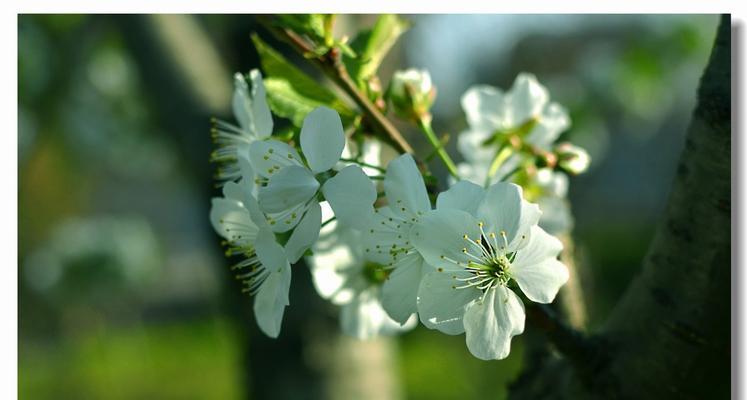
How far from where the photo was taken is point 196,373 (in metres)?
4.77

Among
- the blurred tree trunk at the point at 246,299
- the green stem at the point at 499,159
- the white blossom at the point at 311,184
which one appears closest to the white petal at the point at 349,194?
the white blossom at the point at 311,184

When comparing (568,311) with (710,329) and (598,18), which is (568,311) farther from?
(598,18)

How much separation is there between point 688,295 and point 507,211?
9.7 inches

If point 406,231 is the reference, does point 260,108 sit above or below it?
above

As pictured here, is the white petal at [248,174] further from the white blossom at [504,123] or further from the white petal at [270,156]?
the white blossom at [504,123]

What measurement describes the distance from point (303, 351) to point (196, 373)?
362cm

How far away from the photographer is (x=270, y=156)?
55 centimetres

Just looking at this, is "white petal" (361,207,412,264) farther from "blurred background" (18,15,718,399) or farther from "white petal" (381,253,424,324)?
"blurred background" (18,15,718,399)

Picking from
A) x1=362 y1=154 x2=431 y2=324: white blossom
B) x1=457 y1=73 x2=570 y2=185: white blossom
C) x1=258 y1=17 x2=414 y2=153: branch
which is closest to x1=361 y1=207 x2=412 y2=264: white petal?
x1=362 y1=154 x2=431 y2=324: white blossom

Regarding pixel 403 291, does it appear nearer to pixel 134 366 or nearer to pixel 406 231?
pixel 406 231

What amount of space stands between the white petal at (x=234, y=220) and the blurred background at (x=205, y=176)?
366 mm
